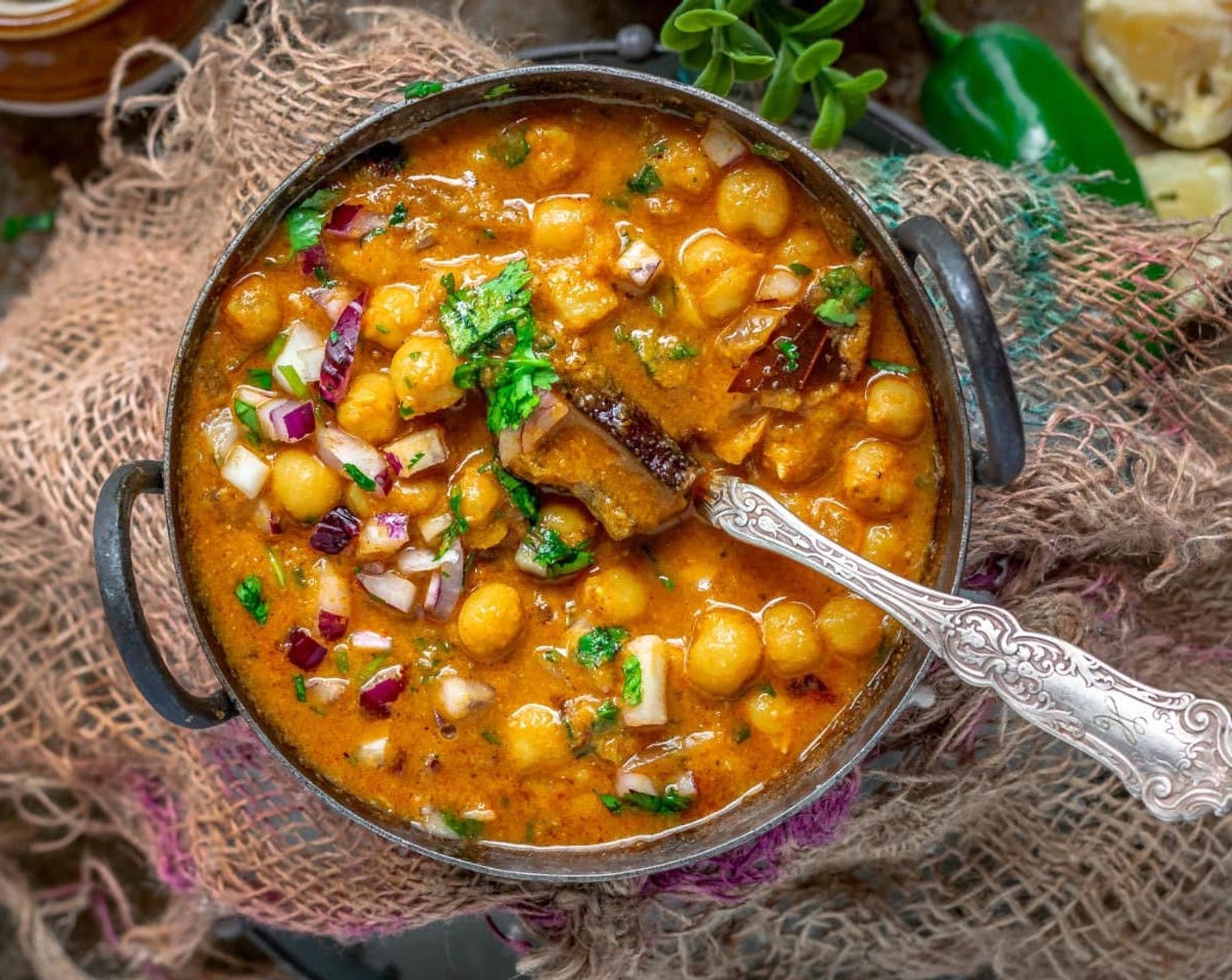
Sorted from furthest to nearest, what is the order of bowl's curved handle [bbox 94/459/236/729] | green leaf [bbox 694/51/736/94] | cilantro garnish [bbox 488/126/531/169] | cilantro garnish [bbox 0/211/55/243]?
cilantro garnish [bbox 0/211/55/243], green leaf [bbox 694/51/736/94], cilantro garnish [bbox 488/126/531/169], bowl's curved handle [bbox 94/459/236/729]

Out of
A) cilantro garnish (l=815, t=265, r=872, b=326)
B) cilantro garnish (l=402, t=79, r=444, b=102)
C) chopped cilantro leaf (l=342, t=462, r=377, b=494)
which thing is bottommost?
chopped cilantro leaf (l=342, t=462, r=377, b=494)

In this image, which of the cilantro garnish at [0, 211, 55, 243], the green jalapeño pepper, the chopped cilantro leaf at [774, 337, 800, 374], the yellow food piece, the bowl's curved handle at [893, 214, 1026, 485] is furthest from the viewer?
the cilantro garnish at [0, 211, 55, 243]

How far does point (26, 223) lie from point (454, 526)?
1.90 metres

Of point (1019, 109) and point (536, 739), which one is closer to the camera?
point (536, 739)

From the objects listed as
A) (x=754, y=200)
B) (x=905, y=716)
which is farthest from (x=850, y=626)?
(x=754, y=200)

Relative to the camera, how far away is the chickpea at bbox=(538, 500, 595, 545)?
7.59 ft

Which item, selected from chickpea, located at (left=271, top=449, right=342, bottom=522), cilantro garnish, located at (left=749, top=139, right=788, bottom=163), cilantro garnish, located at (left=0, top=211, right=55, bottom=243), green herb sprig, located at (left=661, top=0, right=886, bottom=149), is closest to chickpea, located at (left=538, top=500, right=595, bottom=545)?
chickpea, located at (left=271, top=449, right=342, bottom=522)

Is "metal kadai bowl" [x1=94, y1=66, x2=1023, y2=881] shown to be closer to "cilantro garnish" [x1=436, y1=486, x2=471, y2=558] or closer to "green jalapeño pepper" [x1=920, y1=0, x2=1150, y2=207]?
"cilantro garnish" [x1=436, y1=486, x2=471, y2=558]

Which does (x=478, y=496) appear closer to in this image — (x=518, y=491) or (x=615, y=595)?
→ (x=518, y=491)

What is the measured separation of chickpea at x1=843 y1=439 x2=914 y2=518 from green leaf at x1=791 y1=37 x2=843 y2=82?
2.78ft

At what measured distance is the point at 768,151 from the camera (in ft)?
7.44

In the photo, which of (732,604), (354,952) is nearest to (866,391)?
(732,604)

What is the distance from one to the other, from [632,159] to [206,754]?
62.5 inches

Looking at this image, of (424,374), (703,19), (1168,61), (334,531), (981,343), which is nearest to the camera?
(981,343)
